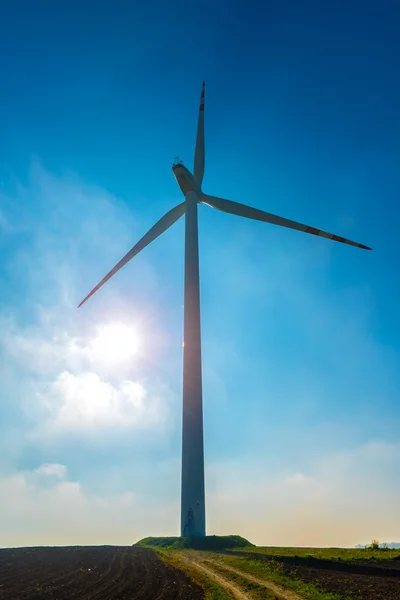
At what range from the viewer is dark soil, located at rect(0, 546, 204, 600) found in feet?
73.0

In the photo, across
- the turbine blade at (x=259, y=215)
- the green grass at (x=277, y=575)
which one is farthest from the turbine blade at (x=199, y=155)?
the green grass at (x=277, y=575)

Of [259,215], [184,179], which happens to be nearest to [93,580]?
[259,215]

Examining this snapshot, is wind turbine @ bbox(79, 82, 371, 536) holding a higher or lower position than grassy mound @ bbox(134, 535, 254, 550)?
higher

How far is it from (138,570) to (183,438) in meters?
27.8

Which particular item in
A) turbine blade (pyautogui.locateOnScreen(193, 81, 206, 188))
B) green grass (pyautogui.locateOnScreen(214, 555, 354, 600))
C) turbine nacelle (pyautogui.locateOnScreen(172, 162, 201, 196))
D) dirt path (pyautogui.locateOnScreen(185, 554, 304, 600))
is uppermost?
turbine blade (pyautogui.locateOnScreen(193, 81, 206, 188))

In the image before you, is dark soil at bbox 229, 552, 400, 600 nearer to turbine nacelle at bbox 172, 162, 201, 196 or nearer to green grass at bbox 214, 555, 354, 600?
green grass at bbox 214, 555, 354, 600

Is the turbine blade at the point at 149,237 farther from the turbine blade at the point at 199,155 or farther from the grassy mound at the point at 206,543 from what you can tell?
the grassy mound at the point at 206,543

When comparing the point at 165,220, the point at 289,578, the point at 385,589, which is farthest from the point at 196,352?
the point at 385,589

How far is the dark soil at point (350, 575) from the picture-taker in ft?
72.4

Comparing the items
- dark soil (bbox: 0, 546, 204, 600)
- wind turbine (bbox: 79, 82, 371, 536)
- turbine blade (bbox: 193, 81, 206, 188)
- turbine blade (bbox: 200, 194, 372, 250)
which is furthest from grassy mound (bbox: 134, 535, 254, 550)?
turbine blade (bbox: 193, 81, 206, 188)

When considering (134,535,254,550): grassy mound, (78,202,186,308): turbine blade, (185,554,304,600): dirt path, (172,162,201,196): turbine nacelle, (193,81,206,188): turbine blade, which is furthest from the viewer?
(193,81,206,188): turbine blade

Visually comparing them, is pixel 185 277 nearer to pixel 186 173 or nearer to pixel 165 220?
pixel 165 220

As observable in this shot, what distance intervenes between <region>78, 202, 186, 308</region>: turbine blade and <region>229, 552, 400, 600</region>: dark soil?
49493mm

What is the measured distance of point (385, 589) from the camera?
22797 mm
